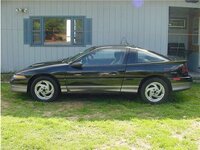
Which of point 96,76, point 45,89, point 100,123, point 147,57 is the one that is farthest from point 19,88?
point 147,57

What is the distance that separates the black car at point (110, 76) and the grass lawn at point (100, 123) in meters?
0.33

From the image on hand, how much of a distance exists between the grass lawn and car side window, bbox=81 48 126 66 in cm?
95

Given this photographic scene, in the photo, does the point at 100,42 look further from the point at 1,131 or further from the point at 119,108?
the point at 1,131

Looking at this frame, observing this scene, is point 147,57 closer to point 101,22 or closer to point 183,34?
point 101,22

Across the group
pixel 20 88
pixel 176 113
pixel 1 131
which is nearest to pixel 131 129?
pixel 176 113

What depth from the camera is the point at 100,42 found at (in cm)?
1326

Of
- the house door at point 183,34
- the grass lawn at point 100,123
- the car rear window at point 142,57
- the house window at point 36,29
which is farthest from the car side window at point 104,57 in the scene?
the house door at point 183,34

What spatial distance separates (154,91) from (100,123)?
2.33 m

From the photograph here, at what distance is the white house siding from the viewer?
13055 millimetres

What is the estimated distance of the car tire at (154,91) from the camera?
869cm

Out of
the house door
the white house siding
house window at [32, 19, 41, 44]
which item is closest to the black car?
the white house siding

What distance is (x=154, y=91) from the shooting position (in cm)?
874

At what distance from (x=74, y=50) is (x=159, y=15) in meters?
3.28

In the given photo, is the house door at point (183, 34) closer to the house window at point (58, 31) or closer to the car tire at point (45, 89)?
the house window at point (58, 31)
